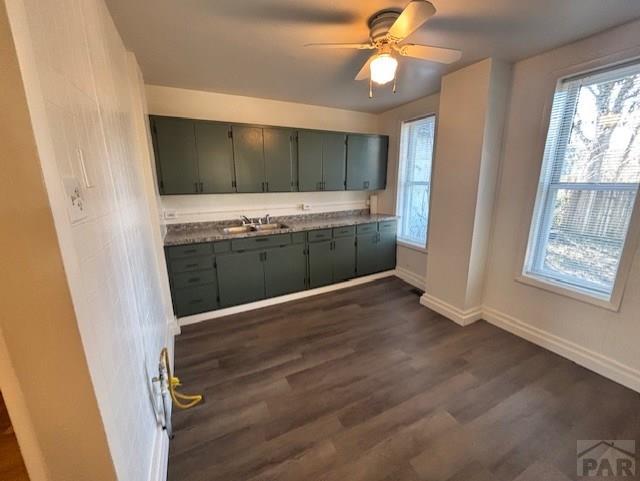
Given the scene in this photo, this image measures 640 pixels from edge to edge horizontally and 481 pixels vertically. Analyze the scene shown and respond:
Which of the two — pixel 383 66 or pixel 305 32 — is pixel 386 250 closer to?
pixel 383 66

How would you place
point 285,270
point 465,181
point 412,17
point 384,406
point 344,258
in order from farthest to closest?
1. point 344,258
2. point 285,270
3. point 465,181
4. point 384,406
5. point 412,17

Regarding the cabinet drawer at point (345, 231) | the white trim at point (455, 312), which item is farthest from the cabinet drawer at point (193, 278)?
the white trim at point (455, 312)

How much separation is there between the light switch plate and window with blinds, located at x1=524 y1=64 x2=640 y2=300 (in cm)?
307

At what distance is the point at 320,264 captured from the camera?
3439 millimetres

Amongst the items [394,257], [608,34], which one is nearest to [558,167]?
[608,34]

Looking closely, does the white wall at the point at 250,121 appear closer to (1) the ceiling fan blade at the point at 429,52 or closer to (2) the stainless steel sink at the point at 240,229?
(2) the stainless steel sink at the point at 240,229

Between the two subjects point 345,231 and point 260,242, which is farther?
point 345,231

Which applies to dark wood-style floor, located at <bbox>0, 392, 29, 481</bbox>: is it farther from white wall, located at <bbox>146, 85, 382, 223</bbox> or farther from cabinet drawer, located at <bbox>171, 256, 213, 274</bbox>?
white wall, located at <bbox>146, 85, 382, 223</bbox>

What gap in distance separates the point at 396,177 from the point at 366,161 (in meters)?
0.51

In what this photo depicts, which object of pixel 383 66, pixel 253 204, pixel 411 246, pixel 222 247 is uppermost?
pixel 383 66

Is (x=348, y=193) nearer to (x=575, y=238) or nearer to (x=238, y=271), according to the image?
(x=238, y=271)

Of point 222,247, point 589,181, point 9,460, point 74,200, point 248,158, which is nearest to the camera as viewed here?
point 74,200

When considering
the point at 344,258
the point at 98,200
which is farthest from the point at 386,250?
the point at 98,200

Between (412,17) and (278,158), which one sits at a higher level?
(412,17)
